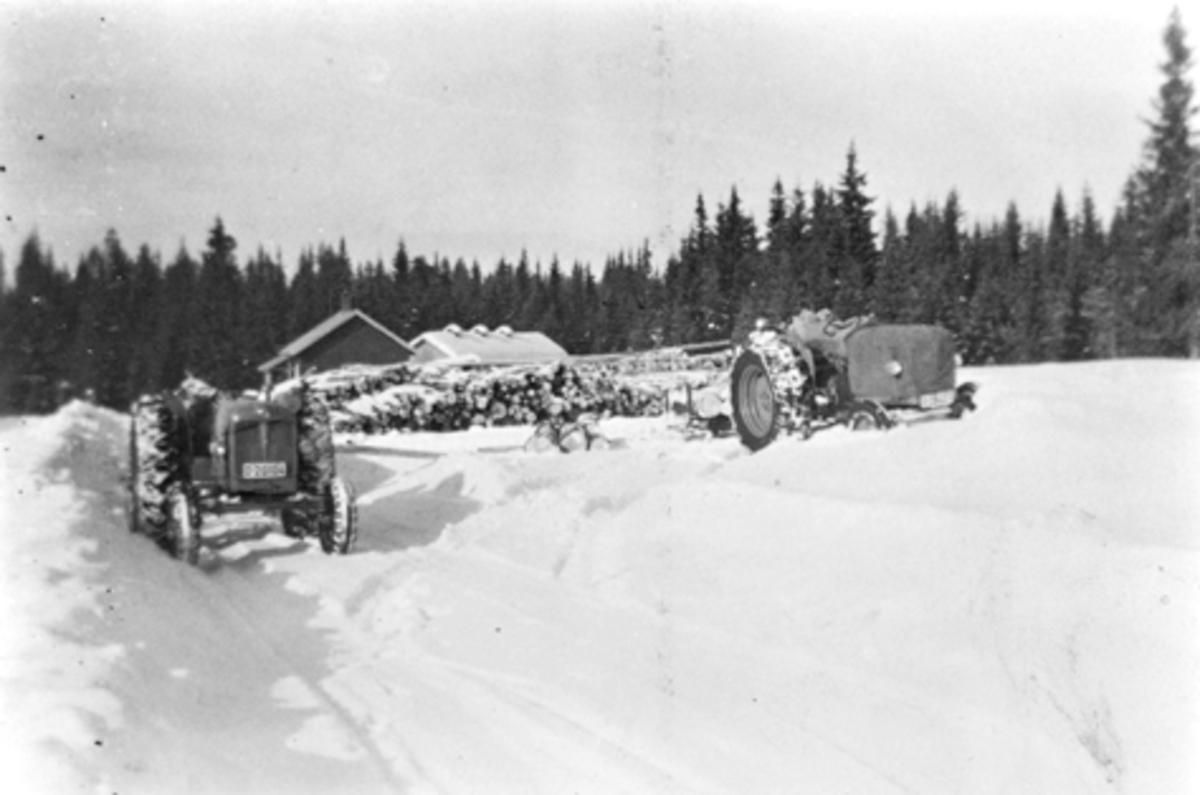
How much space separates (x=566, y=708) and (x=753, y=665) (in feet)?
3.98

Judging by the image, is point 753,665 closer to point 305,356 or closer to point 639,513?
point 639,513

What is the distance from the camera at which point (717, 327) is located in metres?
21.5

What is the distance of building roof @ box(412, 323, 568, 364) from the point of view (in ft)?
92.3

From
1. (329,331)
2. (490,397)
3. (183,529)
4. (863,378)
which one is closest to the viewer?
(183,529)

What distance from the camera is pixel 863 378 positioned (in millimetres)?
10820

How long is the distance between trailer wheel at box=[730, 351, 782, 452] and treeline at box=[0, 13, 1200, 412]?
1507 millimetres

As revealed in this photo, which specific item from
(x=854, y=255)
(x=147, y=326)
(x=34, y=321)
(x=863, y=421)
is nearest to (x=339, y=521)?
(x=34, y=321)

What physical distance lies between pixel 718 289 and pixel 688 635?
16247 millimetres

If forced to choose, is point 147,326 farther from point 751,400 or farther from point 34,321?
point 751,400

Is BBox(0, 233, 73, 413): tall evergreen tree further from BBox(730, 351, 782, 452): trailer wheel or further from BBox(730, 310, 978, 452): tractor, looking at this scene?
BBox(730, 351, 782, 452): trailer wheel

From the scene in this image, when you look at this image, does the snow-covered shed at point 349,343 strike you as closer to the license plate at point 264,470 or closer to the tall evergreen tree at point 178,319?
the tall evergreen tree at point 178,319

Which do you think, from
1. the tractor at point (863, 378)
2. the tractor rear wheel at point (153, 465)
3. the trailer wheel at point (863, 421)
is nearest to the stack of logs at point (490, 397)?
the tractor at point (863, 378)

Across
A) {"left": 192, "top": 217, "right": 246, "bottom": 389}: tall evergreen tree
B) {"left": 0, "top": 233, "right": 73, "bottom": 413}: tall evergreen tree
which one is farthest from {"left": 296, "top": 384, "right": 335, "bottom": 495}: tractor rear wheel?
{"left": 192, "top": 217, "right": 246, "bottom": 389}: tall evergreen tree

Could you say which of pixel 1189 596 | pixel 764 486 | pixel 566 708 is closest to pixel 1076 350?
Answer: pixel 764 486
